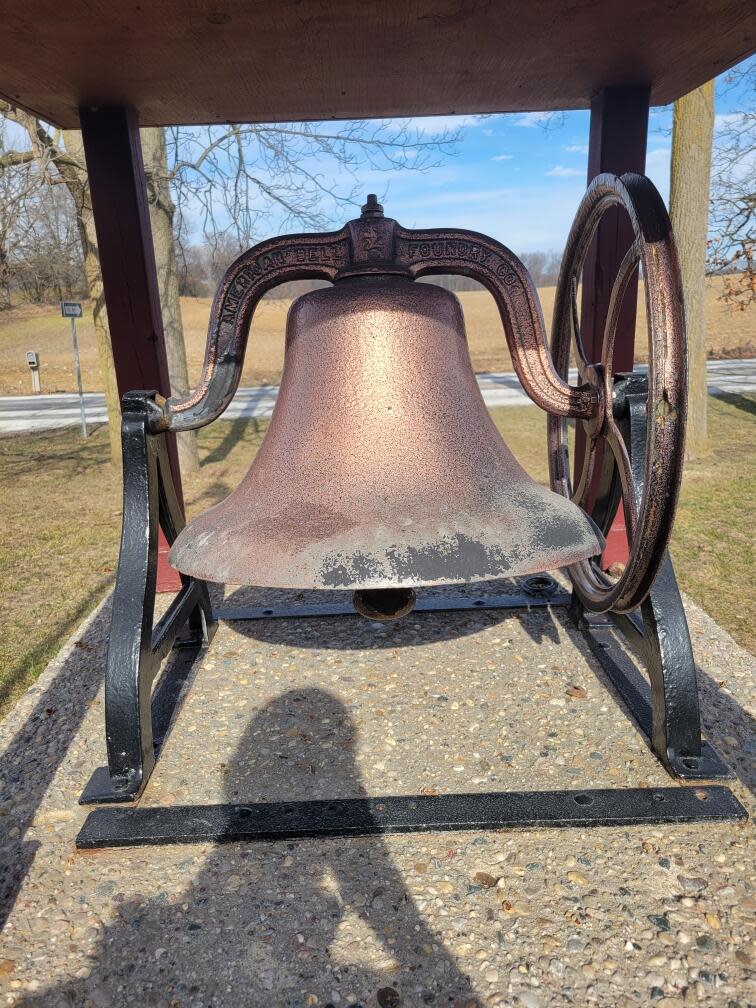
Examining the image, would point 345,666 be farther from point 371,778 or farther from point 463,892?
point 463,892

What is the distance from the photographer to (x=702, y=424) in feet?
21.7

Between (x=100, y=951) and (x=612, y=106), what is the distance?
2.96 meters

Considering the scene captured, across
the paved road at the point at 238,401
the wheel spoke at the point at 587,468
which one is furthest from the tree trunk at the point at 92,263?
the wheel spoke at the point at 587,468

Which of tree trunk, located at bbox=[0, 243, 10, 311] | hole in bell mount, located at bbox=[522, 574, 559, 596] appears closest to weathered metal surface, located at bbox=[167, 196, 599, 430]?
hole in bell mount, located at bbox=[522, 574, 559, 596]

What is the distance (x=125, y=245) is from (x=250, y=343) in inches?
880

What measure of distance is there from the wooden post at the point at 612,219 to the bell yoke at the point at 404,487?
52cm

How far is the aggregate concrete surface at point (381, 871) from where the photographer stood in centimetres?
144

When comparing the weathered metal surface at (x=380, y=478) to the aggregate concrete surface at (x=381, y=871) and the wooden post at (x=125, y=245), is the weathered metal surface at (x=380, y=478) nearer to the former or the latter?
the aggregate concrete surface at (x=381, y=871)

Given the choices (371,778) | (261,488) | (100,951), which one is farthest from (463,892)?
(261,488)

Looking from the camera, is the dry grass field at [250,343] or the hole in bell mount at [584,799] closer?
the hole in bell mount at [584,799]

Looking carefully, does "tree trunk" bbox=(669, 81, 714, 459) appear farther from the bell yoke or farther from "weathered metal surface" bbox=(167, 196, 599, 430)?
"weathered metal surface" bbox=(167, 196, 599, 430)

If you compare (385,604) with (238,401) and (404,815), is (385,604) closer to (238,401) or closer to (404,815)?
(404,815)

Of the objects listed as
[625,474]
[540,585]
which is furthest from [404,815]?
[540,585]

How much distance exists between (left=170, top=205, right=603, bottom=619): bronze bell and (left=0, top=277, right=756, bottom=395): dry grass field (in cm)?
947
